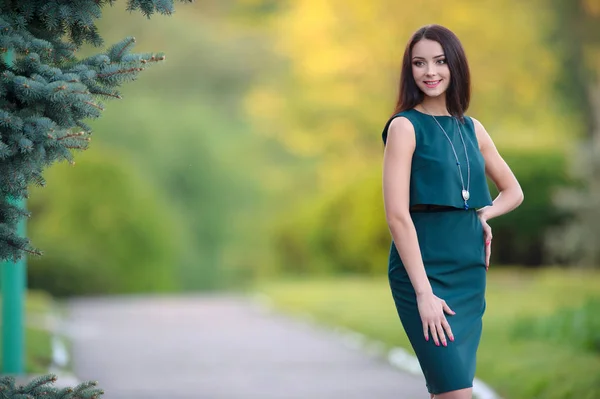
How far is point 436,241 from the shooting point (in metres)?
3.76

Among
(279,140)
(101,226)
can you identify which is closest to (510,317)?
(101,226)

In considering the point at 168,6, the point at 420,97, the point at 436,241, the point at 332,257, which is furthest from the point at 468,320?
the point at 332,257

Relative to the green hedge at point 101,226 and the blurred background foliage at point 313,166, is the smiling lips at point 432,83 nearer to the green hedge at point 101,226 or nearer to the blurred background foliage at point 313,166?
the blurred background foliage at point 313,166

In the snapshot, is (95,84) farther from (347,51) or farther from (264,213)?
(264,213)

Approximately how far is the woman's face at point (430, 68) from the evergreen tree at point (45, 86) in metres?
1.07

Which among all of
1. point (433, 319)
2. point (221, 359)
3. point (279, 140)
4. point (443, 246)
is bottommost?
point (433, 319)

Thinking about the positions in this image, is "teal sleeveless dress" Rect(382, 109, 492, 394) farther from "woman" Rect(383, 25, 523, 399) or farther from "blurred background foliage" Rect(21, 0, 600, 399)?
"blurred background foliage" Rect(21, 0, 600, 399)

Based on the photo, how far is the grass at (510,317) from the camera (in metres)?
7.14

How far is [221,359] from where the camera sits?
967cm

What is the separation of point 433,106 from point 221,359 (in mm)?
6197

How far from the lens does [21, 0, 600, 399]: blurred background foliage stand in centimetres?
1688

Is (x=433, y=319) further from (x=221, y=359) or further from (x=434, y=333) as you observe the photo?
(x=221, y=359)

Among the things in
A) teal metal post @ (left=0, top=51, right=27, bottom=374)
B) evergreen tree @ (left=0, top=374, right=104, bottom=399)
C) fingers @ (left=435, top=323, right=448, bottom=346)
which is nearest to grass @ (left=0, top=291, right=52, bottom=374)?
teal metal post @ (left=0, top=51, right=27, bottom=374)

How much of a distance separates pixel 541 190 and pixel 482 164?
54.0 ft
